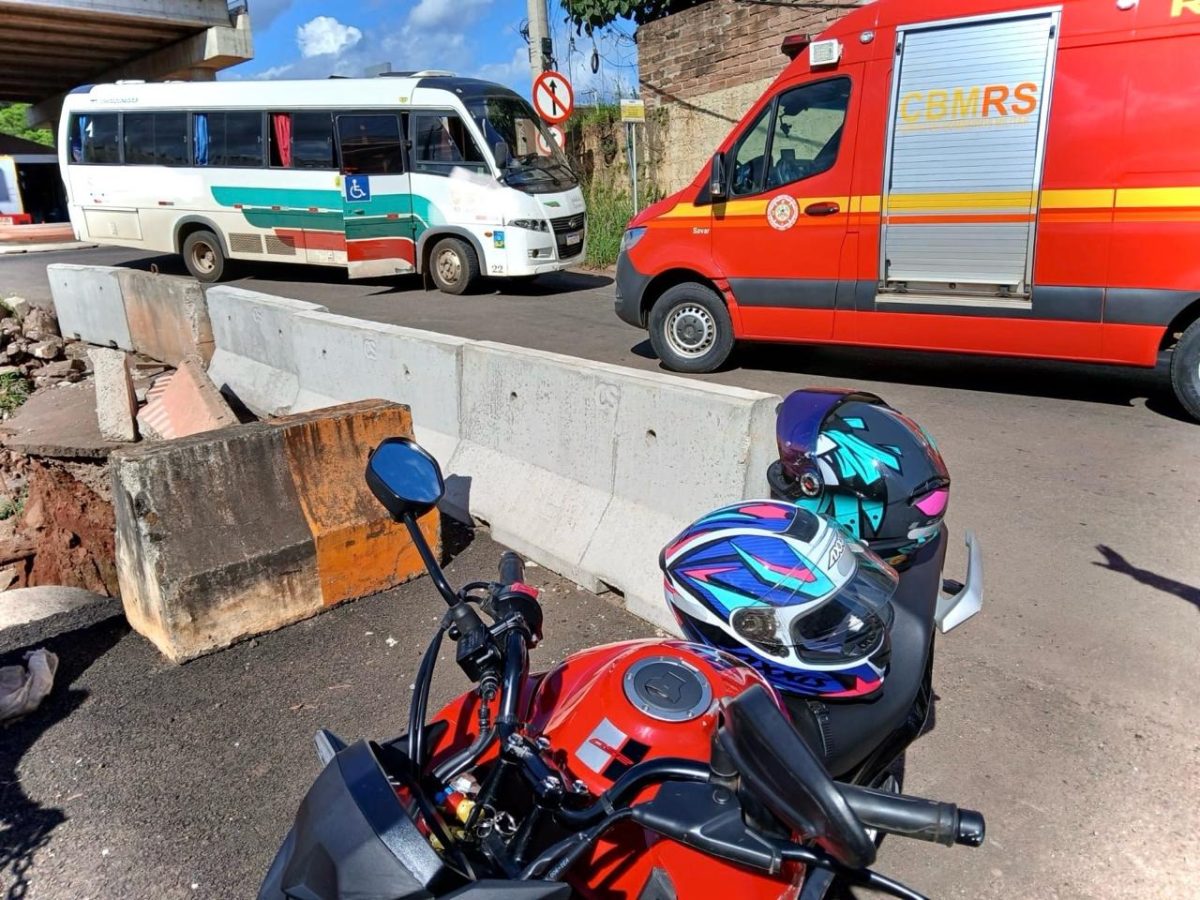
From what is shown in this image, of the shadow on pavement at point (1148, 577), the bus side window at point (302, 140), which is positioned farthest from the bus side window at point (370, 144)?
the shadow on pavement at point (1148, 577)

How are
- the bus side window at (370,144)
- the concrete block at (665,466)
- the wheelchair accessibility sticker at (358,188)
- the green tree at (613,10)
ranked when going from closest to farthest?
the concrete block at (665,466) < the bus side window at (370,144) < the wheelchair accessibility sticker at (358,188) < the green tree at (613,10)

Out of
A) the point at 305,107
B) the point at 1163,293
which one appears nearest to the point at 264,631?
the point at 1163,293

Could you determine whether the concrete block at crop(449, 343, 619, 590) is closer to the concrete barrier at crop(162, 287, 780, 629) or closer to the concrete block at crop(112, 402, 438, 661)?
the concrete barrier at crop(162, 287, 780, 629)

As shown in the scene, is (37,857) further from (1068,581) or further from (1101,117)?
(1101,117)

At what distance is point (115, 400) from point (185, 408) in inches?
41.5

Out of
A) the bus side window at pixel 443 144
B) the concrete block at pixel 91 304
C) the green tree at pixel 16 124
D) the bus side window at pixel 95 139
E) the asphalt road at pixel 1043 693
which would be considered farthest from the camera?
the green tree at pixel 16 124

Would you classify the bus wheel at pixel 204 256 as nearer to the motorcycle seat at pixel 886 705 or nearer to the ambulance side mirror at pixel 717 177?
the ambulance side mirror at pixel 717 177

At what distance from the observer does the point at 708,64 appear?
15656 mm

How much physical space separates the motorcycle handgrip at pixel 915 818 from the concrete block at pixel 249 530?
3504 mm

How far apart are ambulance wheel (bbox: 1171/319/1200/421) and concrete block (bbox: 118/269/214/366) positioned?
322 inches

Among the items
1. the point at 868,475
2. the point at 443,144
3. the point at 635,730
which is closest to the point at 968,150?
the point at 868,475

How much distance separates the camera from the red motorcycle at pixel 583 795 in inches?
46.9

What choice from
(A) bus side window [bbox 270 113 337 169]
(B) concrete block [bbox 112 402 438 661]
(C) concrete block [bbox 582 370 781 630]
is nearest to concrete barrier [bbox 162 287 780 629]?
(C) concrete block [bbox 582 370 781 630]

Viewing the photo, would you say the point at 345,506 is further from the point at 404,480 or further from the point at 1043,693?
the point at 1043,693
